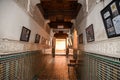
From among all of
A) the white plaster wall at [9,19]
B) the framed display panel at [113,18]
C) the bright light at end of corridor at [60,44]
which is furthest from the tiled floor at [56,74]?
the bright light at end of corridor at [60,44]

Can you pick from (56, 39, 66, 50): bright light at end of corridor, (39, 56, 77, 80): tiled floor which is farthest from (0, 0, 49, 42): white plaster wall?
(56, 39, 66, 50): bright light at end of corridor

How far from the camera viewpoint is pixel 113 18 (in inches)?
68.6

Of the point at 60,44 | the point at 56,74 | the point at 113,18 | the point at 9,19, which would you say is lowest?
the point at 56,74

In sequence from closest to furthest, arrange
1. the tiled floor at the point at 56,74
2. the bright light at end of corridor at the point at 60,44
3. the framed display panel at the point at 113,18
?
the framed display panel at the point at 113,18, the tiled floor at the point at 56,74, the bright light at end of corridor at the point at 60,44

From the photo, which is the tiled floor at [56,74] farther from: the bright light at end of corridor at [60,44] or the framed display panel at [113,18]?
the bright light at end of corridor at [60,44]

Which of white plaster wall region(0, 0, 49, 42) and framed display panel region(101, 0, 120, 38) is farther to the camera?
white plaster wall region(0, 0, 49, 42)

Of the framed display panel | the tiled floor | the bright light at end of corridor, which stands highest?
the bright light at end of corridor

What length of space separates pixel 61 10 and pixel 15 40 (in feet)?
14.7

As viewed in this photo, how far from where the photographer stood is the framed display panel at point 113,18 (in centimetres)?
160

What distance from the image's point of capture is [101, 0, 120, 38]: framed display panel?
1.60m

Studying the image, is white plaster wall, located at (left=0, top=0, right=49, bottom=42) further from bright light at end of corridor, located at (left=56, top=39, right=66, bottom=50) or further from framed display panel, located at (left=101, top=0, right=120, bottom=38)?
bright light at end of corridor, located at (left=56, top=39, right=66, bottom=50)

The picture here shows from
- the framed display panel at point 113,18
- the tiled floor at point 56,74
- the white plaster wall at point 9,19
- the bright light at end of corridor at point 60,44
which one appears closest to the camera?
the framed display panel at point 113,18

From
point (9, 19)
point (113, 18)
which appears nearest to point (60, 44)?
point (9, 19)

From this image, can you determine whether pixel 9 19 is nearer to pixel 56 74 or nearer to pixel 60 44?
pixel 56 74
